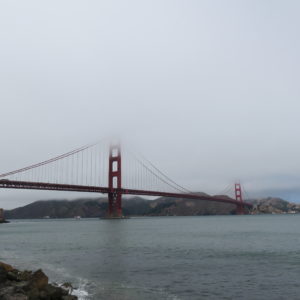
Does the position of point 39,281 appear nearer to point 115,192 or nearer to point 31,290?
point 31,290

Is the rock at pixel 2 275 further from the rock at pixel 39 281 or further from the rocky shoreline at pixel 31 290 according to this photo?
the rock at pixel 39 281

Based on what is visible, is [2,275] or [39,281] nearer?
[39,281]

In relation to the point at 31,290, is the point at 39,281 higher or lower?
higher

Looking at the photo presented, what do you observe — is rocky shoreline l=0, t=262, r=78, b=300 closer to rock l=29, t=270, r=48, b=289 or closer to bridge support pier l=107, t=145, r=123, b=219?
rock l=29, t=270, r=48, b=289

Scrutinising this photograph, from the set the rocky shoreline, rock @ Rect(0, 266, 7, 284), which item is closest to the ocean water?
the rocky shoreline

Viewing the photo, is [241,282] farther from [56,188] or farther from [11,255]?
[56,188]

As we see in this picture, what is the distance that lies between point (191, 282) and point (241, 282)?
6.47 feet

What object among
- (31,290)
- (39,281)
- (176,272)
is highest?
(39,281)

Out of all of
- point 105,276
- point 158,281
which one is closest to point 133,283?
point 158,281

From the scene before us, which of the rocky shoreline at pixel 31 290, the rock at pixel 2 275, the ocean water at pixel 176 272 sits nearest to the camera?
the rocky shoreline at pixel 31 290

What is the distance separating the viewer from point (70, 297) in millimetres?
10914

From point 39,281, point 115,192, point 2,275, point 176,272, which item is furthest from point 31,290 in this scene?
point 115,192

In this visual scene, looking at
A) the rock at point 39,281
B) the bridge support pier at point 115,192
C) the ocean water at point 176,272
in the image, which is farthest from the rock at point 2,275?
the bridge support pier at point 115,192

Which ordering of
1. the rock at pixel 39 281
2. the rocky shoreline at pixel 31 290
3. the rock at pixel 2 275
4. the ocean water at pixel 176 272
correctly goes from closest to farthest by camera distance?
the rocky shoreline at pixel 31 290
the rock at pixel 39 281
the rock at pixel 2 275
the ocean water at pixel 176 272
